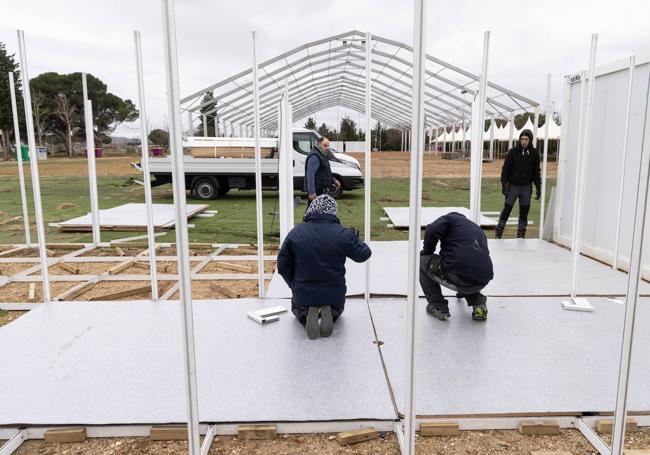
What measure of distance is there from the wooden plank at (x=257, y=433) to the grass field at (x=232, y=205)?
5821mm

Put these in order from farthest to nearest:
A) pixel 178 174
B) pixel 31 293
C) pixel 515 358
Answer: pixel 31 293, pixel 515 358, pixel 178 174

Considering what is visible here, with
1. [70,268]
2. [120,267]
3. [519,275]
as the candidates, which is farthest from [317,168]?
[70,268]

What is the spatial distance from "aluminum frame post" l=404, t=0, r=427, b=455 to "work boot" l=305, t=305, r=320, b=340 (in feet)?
5.90

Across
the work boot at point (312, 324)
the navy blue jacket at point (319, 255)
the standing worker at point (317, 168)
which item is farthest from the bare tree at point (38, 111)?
the work boot at point (312, 324)

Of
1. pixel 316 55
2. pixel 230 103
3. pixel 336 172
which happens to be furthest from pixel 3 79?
pixel 336 172

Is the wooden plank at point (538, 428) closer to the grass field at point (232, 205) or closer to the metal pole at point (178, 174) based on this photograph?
the metal pole at point (178, 174)

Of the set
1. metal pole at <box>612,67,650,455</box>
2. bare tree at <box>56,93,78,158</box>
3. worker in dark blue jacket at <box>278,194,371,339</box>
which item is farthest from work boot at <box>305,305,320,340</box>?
bare tree at <box>56,93,78,158</box>

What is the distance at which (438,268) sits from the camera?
4.30 m

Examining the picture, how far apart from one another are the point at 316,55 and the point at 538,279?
14859mm

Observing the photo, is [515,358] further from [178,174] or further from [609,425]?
[178,174]

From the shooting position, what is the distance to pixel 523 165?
Answer: 7.68m

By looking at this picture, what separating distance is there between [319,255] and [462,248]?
1258 millimetres

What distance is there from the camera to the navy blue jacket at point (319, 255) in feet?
12.9

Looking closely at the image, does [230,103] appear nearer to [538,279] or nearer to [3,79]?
[538,279]
